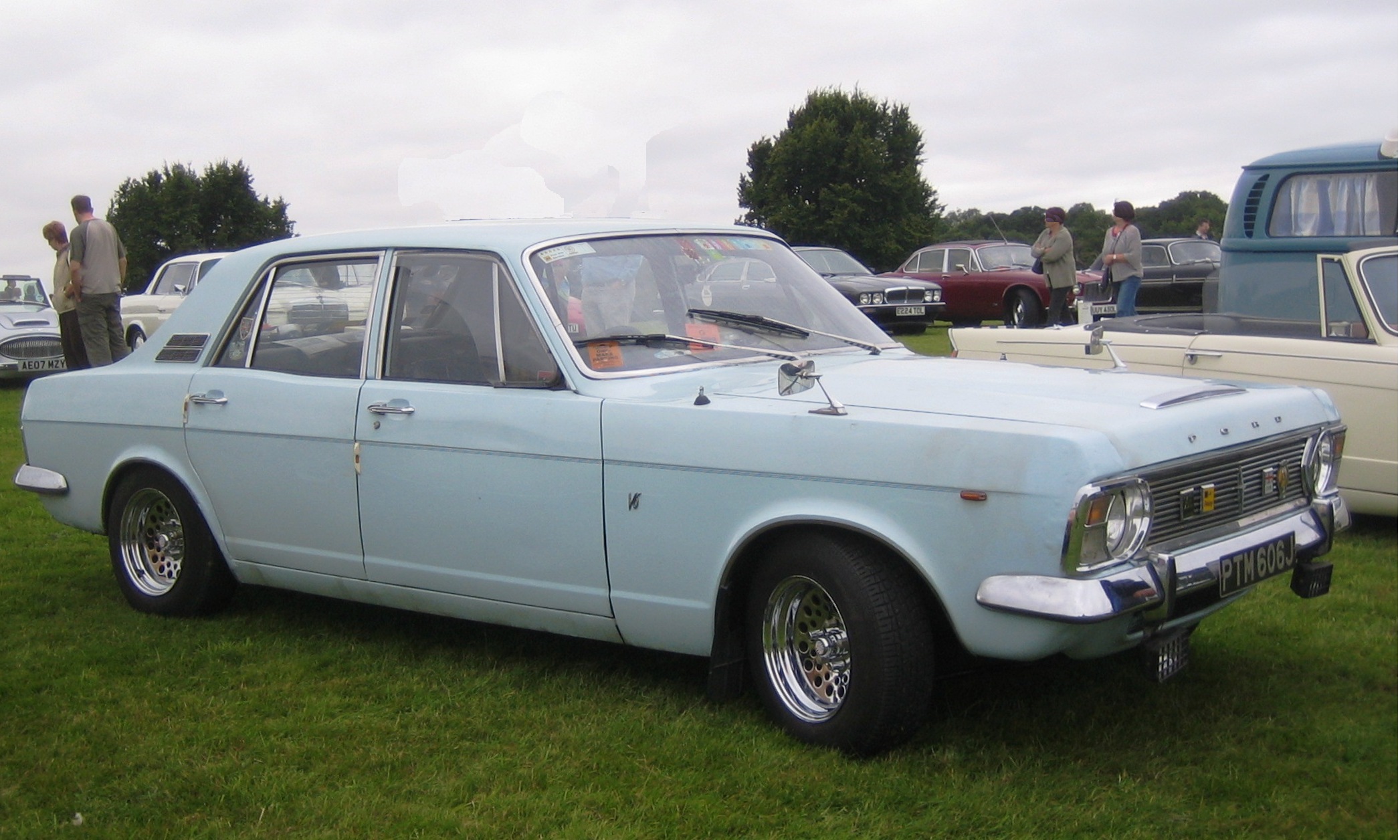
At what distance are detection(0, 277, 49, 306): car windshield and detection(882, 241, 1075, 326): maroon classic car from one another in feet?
41.1

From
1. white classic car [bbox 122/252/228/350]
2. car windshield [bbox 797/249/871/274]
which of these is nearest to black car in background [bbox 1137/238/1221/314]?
car windshield [bbox 797/249/871/274]

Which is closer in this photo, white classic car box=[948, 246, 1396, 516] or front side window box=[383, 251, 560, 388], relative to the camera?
front side window box=[383, 251, 560, 388]

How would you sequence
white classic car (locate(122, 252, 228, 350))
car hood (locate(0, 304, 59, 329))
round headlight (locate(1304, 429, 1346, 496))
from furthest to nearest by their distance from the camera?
white classic car (locate(122, 252, 228, 350))
car hood (locate(0, 304, 59, 329))
round headlight (locate(1304, 429, 1346, 496))

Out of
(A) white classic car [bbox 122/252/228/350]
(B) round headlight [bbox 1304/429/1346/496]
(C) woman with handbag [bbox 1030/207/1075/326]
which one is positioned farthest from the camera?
(A) white classic car [bbox 122/252/228/350]

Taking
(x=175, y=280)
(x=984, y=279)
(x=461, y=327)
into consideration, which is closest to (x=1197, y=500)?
(x=461, y=327)

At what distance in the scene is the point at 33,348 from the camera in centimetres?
1611

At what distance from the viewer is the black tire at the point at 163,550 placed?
5324mm

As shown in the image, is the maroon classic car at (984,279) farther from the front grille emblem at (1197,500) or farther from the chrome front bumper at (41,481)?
the front grille emblem at (1197,500)

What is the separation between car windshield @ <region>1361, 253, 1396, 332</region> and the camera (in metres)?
6.50

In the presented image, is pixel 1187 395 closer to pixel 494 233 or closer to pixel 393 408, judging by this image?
pixel 494 233

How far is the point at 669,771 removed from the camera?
3723 mm

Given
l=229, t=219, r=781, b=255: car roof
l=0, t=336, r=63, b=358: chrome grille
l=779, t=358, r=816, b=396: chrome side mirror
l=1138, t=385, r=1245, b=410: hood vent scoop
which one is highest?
l=229, t=219, r=781, b=255: car roof

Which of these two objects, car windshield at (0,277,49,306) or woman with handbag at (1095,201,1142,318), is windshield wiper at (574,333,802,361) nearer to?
woman with handbag at (1095,201,1142,318)

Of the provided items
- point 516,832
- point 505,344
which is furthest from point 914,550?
point 505,344
